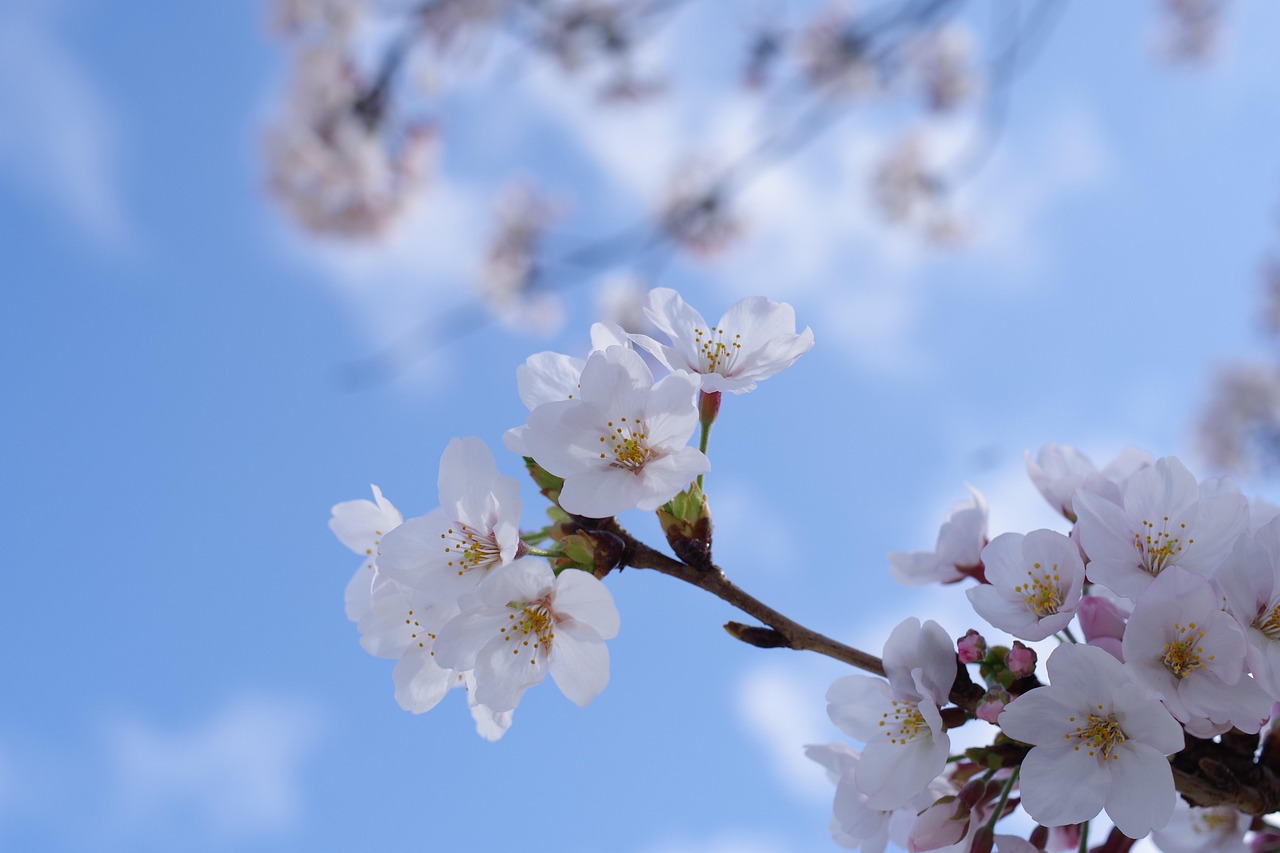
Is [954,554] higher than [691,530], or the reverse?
[954,554]

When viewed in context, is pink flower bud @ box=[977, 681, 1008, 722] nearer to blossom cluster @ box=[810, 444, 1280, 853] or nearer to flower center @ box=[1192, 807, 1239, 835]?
blossom cluster @ box=[810, 444, 1280, 853]

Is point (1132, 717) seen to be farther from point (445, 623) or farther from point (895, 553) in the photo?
point (445, 623)

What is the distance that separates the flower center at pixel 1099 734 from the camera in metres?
1.03

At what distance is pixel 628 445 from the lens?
1149 mm

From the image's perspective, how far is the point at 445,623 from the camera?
43.8 inches

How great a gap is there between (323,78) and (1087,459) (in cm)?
653

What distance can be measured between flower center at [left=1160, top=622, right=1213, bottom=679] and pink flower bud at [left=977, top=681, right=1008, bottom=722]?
175 mm

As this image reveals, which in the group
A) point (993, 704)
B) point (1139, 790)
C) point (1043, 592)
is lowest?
point (1139, 790)

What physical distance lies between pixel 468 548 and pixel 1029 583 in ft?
2.33

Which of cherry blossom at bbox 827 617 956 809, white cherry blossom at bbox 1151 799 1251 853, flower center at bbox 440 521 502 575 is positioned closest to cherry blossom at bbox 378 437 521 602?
flower center at bbox 440 521 502 575

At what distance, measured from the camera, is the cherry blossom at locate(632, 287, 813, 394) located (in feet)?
4.29

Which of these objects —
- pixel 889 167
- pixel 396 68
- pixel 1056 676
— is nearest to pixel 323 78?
pixel 396 68

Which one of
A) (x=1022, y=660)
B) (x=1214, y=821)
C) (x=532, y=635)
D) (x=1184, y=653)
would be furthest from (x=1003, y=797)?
(x=532, y=635)

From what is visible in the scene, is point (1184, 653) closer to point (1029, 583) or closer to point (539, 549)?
point (1029, 583)
